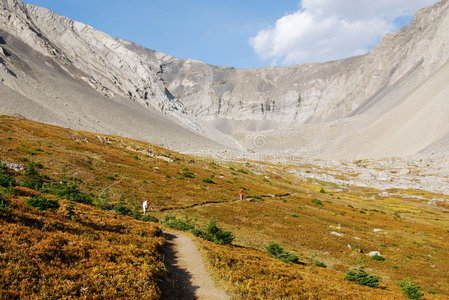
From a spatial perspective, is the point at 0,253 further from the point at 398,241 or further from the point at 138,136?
the point at 138,136

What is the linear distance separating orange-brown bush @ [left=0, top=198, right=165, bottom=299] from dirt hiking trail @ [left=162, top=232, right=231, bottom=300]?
0.85m

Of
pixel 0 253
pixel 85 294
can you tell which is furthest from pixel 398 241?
pixel 0 253

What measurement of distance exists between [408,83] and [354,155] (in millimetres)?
78292

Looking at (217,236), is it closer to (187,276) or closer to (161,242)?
(161,242)

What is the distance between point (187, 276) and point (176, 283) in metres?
1.21

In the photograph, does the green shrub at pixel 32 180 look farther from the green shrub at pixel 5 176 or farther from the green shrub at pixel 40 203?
the green shrub at pixel 40 203

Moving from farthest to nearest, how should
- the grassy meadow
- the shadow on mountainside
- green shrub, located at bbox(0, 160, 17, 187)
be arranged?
1. green shrub, located at bbox(0, 160, 17, 187)
2. the shadow on mountainside
3. the grassy meadow

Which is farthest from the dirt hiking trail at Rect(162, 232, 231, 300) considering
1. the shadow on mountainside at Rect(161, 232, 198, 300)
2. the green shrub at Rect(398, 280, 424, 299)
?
the green shrub at Rect(398, 280, 424, 299)

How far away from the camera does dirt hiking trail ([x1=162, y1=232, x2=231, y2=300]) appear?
32.8 feet

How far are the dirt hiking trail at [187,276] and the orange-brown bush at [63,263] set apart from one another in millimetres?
850

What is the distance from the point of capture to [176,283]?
10.6 meters

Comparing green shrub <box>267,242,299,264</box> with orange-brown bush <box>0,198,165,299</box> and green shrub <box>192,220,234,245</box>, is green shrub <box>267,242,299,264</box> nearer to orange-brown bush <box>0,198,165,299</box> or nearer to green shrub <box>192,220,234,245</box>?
green shrub <box>192,220,234,245</box>

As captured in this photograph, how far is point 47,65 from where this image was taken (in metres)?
142

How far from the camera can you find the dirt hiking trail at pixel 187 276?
999 centimetres
